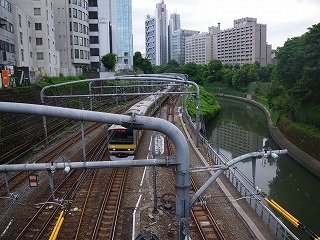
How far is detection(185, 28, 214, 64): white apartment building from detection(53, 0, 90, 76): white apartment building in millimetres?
107168

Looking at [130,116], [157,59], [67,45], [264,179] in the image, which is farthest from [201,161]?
[157,59]

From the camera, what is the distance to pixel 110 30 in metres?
83.5

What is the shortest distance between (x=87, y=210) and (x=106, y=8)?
89.7m

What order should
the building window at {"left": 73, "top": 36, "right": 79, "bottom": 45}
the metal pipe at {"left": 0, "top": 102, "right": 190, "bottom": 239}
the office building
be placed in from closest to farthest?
the metal pipe at {"left": 0, "top": 102, "right": 190, "bottom": 239} → the building window at {"left": 73, "top": 36, "right": 79, "bottom": 45} → the office building

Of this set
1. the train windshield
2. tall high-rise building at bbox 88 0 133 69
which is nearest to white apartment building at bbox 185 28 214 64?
tall high-rise building at bbox 88 0 133 69

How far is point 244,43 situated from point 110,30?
64389 millimetres

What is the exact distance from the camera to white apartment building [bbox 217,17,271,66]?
397ft

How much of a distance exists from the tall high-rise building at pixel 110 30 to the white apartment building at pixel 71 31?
23.7 feet

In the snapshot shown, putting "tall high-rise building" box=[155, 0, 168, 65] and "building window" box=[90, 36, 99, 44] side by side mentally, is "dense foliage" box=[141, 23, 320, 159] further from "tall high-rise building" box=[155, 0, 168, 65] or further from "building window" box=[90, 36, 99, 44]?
"tall high-rise building" box=[155, 0, 168, 65]

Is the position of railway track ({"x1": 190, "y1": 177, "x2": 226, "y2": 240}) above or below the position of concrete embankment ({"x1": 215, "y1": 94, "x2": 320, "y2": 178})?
above

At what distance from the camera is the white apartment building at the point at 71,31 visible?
155 ft

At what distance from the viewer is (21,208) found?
1370 cm

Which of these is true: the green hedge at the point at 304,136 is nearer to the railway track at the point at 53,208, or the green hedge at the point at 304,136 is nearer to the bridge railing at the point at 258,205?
the bridge railing at the point at 258,205

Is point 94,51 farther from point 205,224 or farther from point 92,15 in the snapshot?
point 205,224
